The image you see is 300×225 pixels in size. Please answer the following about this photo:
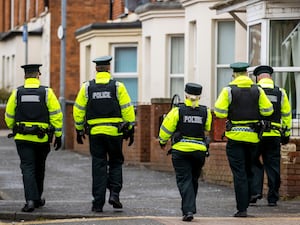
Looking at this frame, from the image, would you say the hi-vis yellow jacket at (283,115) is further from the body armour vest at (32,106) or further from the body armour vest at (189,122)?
the body armour vest at (32,106)

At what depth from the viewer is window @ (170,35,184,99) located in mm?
24125

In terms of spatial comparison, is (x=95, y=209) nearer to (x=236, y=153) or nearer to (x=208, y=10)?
(x=236, y=153)

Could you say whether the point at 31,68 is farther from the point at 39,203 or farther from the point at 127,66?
the point at 127,66

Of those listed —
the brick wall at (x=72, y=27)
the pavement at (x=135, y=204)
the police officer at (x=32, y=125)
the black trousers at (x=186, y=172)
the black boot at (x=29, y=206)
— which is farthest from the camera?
the brick wall at (x=72, y=27)

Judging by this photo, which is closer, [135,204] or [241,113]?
[241,113]

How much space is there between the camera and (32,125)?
12.8m

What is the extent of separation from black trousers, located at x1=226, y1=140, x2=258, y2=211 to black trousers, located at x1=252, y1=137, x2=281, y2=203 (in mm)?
925

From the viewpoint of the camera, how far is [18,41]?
136 feet

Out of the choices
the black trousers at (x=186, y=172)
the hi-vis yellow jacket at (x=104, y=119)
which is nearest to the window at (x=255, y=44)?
the hi-vis yellow jacket at (x=104, y=119)

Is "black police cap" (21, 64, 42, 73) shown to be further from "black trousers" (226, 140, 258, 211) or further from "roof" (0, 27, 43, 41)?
"roof" (0, 27, 43, 41)

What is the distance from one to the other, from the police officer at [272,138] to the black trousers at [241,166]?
72 cm

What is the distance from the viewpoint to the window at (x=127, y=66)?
27.3m

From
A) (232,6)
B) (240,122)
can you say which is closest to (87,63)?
(232,6)

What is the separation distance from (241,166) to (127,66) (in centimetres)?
1516
